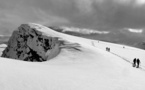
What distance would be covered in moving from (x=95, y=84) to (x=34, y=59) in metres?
40.8

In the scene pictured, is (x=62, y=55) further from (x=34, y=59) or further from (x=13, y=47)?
(x=13, y=47)

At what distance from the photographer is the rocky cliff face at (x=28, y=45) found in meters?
47.0

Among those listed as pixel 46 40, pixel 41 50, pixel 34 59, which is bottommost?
pixel 34 59

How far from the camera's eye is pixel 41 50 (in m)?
48.1

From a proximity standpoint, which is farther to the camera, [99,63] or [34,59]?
[34,59]

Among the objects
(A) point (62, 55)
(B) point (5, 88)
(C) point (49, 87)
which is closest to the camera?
(B) point (5, 88)

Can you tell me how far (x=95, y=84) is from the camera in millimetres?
10680

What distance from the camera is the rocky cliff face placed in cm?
4697

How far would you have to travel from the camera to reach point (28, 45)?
181 feet

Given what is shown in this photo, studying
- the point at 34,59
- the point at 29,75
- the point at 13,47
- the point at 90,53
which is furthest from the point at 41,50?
the point at 29,75

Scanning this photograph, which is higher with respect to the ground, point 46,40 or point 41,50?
point 46,40

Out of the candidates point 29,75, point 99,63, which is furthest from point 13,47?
point 29,75

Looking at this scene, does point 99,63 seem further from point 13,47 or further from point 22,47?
point 13,47

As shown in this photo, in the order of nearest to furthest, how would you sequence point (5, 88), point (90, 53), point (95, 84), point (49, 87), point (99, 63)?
point (5, 88)
point (49, 87)
point (95, 84)
point (99, 63)
point (90, 53)
